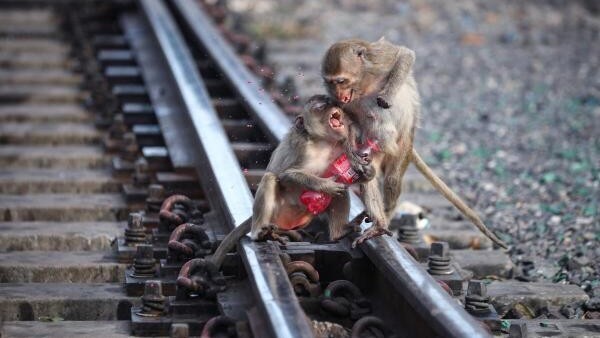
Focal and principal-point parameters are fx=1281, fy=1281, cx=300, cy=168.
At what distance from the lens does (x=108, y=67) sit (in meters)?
10.4

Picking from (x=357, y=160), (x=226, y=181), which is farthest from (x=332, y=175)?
(x=226, y=181)

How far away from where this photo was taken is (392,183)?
655 cm

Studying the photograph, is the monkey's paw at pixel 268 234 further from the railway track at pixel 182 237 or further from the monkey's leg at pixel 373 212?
the monkey's leg at pixel 373 212

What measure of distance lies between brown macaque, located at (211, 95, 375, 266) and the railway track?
0.30 feet

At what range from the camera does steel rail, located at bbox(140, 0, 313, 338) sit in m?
4.94

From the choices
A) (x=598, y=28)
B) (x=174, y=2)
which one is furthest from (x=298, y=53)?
(x=598, y=28)

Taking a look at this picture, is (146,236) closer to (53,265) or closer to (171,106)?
(53,265)

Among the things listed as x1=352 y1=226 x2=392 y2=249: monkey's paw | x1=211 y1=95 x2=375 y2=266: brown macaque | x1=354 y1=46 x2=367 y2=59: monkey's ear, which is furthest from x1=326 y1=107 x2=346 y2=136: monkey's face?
x1=352 y1=226 x2=392 y2=249: monkey's paw

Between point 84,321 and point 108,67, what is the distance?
4997mm

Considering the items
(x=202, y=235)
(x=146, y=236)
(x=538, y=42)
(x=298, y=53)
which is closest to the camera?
(x=202, y=235)

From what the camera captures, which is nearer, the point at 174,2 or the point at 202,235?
the point at 202,235

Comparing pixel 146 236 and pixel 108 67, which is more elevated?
pixel 108 67

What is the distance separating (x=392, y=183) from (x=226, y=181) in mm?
886

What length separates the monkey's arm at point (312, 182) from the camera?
582cm
